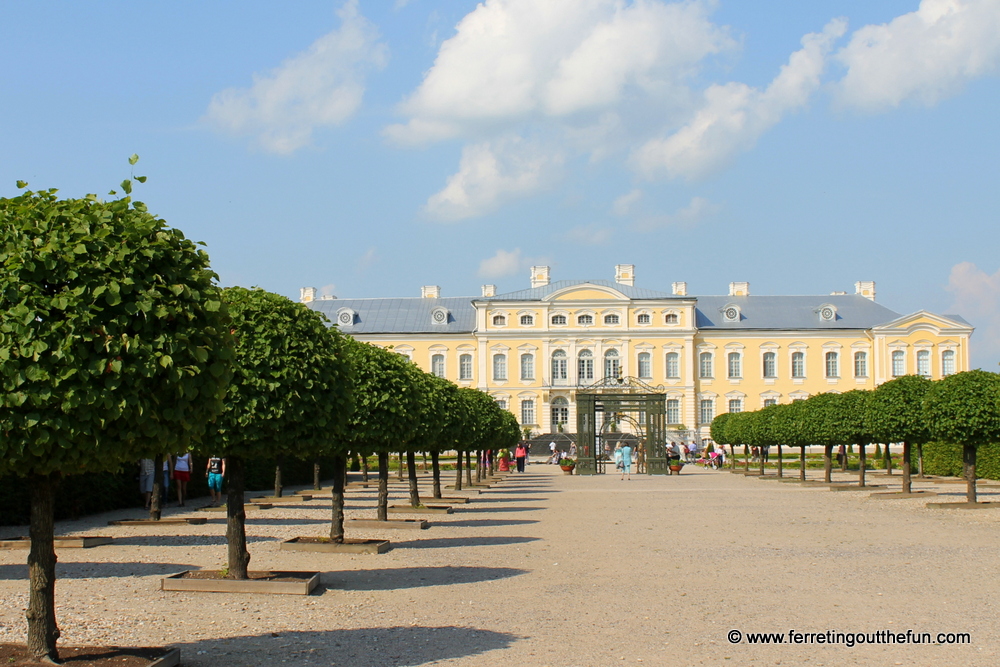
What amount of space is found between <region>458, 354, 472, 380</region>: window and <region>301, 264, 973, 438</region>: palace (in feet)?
0.23

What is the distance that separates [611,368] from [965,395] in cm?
5407

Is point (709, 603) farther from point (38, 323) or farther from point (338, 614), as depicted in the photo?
point (38, 323)

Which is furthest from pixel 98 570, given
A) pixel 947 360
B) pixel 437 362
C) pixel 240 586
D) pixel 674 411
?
pixel 947 360

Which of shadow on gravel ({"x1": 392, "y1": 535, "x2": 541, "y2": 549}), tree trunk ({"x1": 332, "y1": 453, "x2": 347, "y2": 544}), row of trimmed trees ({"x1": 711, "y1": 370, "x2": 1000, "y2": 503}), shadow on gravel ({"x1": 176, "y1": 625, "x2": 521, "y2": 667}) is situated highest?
row of trimmed trees ({"x1": 711, "y1": 370, "x2": 1000, "y2": 503})

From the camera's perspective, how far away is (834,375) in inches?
2936

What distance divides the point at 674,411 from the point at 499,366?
41.3 ft

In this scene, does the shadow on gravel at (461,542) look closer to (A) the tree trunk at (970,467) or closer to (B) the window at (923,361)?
(A) the tree trunk at (970,467)

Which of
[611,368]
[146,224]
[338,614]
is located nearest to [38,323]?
[146,224]

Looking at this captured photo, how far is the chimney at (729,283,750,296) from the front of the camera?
261 ft

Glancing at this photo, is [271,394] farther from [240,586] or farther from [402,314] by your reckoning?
[402,314]

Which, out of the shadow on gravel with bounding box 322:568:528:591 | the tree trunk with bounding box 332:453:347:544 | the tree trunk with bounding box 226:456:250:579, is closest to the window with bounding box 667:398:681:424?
the tree trunk with bounding box 332:453:347:544

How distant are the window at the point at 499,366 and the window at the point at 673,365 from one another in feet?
37.2

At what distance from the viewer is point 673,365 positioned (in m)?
74.3

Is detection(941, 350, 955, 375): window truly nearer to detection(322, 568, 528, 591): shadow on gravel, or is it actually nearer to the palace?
the palace
